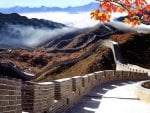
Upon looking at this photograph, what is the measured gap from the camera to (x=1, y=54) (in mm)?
138375

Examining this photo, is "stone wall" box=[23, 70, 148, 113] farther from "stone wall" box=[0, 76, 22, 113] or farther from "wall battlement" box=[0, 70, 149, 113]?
"stone wall" box=[0, 76, 22, 113]

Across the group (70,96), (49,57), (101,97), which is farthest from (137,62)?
(70,96)

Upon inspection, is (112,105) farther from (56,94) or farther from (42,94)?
(42,94)

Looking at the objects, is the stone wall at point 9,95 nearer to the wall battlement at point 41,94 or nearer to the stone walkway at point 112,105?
the wall battlement at point 41,94

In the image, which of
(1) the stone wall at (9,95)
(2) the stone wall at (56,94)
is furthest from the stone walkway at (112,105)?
(1) the stone wall at (9,95)

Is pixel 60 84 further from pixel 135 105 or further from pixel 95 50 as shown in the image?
pixel 95 50

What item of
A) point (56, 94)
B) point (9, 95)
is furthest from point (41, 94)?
point (9, 95)

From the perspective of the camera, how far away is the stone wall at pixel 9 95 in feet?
26.2

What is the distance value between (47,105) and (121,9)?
143 inches

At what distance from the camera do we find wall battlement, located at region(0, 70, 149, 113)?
841 centimetres

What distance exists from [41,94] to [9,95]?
200 inches

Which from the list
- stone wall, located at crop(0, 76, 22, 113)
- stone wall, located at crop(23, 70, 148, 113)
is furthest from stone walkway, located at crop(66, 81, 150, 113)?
stone wall, located at crop(0, 76, 22, 113)

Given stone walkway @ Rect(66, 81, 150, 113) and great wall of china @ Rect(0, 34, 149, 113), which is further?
stone walkway @ Rect(66, 81, 150, 113)

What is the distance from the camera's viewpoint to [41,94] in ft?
44.7
